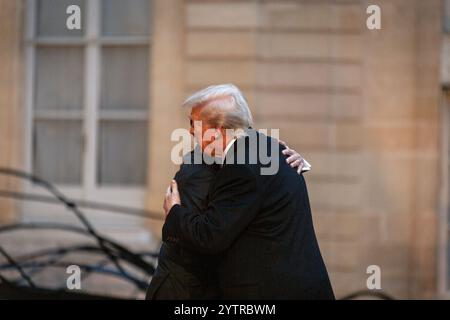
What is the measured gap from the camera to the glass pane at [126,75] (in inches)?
287

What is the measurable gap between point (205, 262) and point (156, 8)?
420 cm

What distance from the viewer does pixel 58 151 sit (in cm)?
746

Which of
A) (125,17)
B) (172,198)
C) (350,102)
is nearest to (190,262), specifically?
(172,198)

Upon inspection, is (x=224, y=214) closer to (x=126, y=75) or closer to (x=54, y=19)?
(x=126, y=75)

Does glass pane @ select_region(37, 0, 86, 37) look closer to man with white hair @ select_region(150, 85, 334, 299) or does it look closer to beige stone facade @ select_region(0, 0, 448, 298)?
beige stone facade @ select_region(0, 0, 448, 298)

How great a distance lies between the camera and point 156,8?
705 cm

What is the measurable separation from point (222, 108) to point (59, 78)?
14.9 feet

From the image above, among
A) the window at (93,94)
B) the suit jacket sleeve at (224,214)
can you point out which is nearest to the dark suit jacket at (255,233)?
the suit jacket sleeve at (224,214)

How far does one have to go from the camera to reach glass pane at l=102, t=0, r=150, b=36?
7.24 m

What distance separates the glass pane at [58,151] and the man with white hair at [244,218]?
4.41m

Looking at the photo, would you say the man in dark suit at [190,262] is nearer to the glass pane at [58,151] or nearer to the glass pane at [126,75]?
the glass pane at [126,75]

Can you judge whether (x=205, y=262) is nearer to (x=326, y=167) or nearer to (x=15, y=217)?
(x=326, y=167)

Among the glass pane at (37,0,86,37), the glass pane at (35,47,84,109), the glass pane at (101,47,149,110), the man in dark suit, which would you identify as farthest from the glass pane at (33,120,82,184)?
the man in dark suit
